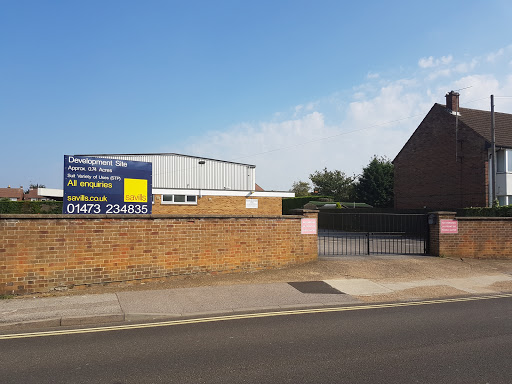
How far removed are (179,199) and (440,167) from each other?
20.9 m

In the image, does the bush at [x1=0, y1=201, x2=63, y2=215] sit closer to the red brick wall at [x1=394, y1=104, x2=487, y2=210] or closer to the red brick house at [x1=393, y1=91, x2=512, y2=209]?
the red brick wall at [x1=394, y1=104, x2=487, y2=210]

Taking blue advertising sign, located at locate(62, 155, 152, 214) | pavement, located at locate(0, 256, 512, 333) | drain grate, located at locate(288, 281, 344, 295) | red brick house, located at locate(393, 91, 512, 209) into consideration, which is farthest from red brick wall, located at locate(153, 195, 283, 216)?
drain grate, located at locate(288, 281, 344, 295)

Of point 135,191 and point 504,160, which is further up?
point 504,160

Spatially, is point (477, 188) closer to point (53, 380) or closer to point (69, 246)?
point (69, 246)

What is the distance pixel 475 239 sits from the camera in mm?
13945

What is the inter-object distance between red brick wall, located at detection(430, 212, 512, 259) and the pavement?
1166mm

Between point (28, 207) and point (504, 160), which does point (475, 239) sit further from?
point (28, 207)

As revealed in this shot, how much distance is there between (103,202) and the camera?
1010cm

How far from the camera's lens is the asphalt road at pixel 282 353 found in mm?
Result: 4281

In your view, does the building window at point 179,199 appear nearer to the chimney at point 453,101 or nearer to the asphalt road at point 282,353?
the asphalt road at point 282,353

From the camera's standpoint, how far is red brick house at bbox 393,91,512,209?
26219mm

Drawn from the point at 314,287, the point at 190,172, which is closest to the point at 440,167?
the point at 190,172

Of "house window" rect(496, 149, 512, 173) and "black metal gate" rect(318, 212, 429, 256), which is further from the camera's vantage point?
"house window" rect(496, 149, 512, 173)

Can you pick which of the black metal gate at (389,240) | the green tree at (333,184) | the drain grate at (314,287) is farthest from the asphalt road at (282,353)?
the green tree at (333,184)
